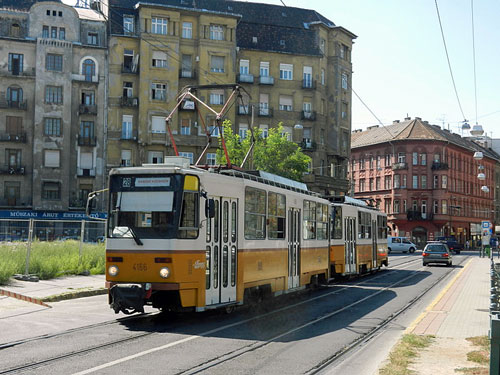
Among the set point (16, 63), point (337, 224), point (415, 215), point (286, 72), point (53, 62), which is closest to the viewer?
point (337, 224)

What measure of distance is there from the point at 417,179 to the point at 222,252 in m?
80.0

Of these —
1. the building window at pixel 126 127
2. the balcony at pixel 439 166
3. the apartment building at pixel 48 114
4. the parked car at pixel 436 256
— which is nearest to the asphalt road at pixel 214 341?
the parked car at pixel 436 256

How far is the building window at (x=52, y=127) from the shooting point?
5266 centimetres

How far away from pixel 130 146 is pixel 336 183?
65.3 feet

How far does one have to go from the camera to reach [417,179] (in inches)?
3551

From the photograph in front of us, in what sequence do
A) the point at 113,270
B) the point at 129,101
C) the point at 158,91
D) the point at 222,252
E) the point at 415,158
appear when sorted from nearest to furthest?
1. the point at 113,270
2. the point at 222,252
3. the point at 129,101
4. the point at 158,91
5. the point at 415,158

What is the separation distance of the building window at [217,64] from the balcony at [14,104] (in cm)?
1524

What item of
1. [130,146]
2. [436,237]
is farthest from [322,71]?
[436,237]

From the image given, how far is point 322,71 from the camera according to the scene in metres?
63.4

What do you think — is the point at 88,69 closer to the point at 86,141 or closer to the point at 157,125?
the point at 86,141

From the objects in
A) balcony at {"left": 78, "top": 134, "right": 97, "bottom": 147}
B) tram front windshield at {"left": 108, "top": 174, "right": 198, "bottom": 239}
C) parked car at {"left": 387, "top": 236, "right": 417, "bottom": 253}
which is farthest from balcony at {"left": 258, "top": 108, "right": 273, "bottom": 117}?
tram front windshield at {"left": 108, "top": 174, "right": 198, "bottom": 239}

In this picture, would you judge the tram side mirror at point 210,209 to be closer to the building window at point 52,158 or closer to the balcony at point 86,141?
the building window at point 52,158

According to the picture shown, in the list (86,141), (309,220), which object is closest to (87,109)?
(86,141)

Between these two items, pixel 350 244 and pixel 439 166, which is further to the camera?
pixel 439 166
